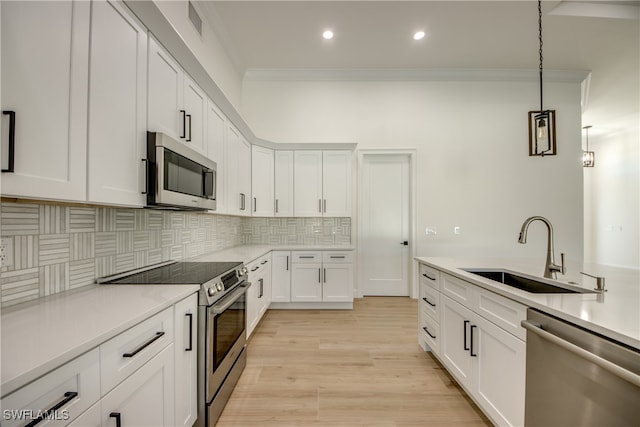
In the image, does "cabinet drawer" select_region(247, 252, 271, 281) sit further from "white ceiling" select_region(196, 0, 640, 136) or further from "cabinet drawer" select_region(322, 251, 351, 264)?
"white ceiling" select_region(196, 0, 640, 136)

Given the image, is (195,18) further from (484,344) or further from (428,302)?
(484,344)

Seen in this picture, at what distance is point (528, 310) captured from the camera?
1284 mm

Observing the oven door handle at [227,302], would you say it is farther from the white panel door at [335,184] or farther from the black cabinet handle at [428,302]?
the white panel door at [335,184]

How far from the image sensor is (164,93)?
1.73 meters

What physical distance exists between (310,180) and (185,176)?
7.95ft

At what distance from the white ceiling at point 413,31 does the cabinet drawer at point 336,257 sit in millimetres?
2839

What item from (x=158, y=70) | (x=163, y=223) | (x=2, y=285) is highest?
(x=158, y=70)

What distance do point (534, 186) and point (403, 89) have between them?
2.60m

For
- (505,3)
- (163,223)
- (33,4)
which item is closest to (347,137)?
(505,3)

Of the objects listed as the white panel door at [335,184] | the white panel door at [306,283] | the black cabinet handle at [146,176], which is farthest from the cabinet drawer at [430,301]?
the black cabinet handle at [146,176]

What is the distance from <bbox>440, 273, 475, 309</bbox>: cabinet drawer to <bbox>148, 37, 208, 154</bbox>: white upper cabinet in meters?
2.18

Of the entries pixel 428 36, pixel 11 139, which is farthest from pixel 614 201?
pixel 11 139

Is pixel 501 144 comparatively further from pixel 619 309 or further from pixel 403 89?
pixel 619 309

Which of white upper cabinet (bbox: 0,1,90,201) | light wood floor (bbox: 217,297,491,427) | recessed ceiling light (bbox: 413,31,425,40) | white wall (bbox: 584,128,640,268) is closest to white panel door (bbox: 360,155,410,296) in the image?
light wood floor (bbox: 217,297,491,427)
